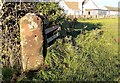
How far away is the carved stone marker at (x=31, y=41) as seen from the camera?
22.3ft

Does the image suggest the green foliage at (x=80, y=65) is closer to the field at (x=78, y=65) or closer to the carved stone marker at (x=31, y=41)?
the field at (x=78, y=65)

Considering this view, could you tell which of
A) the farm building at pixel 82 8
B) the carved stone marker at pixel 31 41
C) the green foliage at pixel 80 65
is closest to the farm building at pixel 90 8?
the farm building at pixel 82 8

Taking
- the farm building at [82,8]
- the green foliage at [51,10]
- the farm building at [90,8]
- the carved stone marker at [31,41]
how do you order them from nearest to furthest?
the carved stone marker at [31,41], the green foliage at [51,10], the farm building at [82,8], the farm building at [90,8]

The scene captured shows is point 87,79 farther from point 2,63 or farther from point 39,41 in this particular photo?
point 2,63

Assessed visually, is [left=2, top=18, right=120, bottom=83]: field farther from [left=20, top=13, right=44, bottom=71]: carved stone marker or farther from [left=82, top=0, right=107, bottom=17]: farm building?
[left=82, top=0, right=107, bottom=17]: farm building

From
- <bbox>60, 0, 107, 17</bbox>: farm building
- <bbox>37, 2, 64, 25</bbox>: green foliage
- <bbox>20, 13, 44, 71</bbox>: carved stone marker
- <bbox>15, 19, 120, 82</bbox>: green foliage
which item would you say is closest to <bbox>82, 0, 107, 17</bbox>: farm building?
<bbox>60, 0, 107, 17</bbox>: farm building

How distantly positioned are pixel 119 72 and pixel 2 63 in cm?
295

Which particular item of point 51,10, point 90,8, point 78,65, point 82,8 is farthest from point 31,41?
point 90,8

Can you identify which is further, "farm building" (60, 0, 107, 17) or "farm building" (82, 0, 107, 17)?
"farm building" (82, 0, 107, 17)

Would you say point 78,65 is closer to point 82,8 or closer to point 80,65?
point 80,65

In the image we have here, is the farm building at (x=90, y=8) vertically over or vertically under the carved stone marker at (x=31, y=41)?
under

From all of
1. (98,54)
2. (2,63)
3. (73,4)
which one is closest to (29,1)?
(2,63)

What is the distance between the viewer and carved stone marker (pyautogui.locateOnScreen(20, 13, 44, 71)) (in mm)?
6785

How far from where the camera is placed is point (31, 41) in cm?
682
